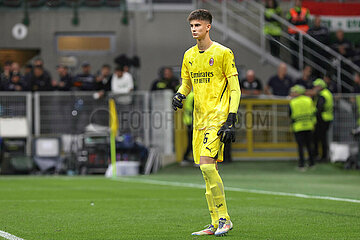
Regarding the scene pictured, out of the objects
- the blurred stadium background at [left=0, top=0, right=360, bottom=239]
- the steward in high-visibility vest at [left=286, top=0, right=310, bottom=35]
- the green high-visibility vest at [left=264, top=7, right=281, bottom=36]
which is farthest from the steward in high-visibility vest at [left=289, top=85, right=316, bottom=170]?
the green high-visibility vest at [left=264, top=7, right=281, bottom=36]

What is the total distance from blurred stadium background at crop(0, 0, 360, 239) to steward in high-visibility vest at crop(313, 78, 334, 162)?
1.49ft

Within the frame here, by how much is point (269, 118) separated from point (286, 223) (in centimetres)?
1343

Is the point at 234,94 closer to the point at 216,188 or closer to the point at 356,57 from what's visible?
the point at 216,188

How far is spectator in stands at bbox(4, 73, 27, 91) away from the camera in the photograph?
71.9ft

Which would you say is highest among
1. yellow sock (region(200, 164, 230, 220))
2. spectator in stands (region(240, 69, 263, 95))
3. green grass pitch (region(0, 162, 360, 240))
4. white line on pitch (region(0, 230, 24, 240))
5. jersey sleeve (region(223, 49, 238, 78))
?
spectator in stands (region(240, 69, 263, 95))

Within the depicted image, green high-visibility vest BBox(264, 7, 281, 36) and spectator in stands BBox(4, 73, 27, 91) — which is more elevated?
green high-visibility vest BBox(264, 7, 281, 36)

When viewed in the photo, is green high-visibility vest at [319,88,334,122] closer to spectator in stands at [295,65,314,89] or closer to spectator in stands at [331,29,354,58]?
spectator in stands at [295,65,314,89]

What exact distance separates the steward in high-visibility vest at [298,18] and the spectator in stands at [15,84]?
8.00m

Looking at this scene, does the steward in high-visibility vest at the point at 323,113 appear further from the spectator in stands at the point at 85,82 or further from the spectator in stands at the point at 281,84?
the spectator in stands at the point at 85,82

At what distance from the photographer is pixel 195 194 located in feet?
44.4

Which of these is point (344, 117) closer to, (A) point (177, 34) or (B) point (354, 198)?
(A) point (177, 34)

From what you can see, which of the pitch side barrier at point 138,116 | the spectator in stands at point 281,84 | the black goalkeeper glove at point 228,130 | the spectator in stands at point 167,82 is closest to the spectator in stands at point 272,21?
the spectator in stands at point 281,84

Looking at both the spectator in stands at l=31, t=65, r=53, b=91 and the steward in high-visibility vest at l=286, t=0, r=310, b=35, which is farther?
the steward in high-visibility vest at l=286, t=0, r=310, b=35

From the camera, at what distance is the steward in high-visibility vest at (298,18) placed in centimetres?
2437
